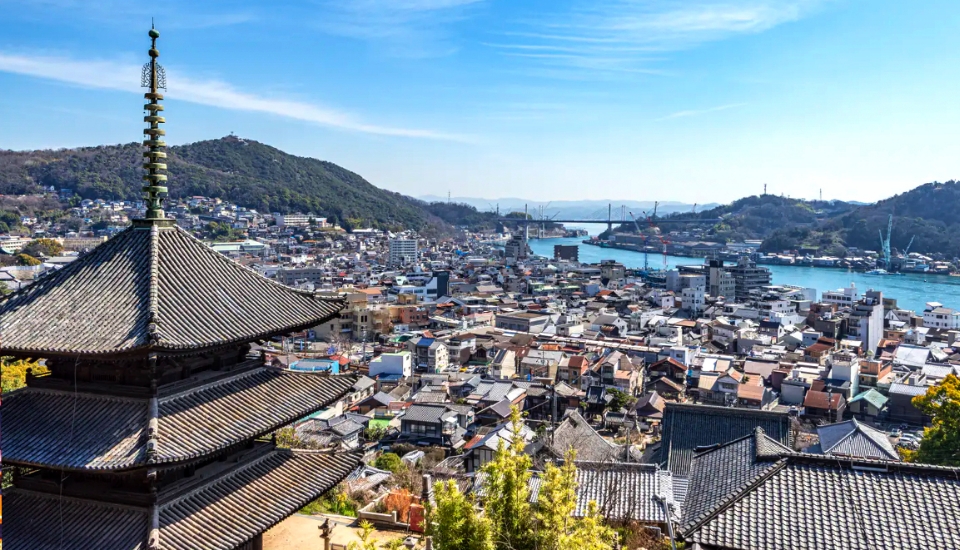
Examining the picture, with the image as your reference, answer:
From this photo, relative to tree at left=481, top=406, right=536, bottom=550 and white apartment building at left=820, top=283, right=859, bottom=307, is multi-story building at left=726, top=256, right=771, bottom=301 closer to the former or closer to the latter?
white apartment building at left=820, top=283, right=859, bottom=307

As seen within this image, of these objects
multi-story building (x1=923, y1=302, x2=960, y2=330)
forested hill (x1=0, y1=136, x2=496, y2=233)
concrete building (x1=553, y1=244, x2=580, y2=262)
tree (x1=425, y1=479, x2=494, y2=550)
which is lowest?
multi-story building (x1=923, y1=302, x2=960, y2=330)

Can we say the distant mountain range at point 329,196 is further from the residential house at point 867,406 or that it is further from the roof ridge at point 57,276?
the roof ridge at point 57,276

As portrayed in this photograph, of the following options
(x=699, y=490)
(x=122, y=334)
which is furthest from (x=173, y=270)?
(x=699, y=490)

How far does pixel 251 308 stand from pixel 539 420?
70.9 feet

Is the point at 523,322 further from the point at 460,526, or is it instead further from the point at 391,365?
the point at 460,526

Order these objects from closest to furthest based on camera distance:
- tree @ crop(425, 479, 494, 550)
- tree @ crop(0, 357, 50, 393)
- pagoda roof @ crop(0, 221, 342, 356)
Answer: tree @ crop(425, 479, 494, 550) < pagoda roof @ crop(0, 221, 342, 356) < tree @ crop(0, 357, 50, 393)

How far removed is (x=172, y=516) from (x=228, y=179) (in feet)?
425

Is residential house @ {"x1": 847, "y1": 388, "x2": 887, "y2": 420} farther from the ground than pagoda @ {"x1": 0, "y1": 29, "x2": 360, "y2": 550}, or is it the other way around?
pagoda @ {"x1": 0, "y1": 29, "x2": 360, "y2": 550}

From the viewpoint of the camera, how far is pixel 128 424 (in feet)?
20.7

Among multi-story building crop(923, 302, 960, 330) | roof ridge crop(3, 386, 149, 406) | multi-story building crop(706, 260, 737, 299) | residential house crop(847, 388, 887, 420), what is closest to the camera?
roof ridge crop(3, 386, 149, 406)

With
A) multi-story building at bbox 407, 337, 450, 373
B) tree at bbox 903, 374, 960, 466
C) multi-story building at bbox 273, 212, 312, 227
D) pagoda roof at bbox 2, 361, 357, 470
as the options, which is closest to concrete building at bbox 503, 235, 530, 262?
multi-story building at bbox 273, 212, 312, 227

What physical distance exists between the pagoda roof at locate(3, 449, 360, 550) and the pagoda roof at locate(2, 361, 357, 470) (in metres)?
0.65

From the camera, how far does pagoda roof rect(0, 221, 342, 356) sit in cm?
636

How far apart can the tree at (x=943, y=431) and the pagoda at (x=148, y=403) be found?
53.6 ft
